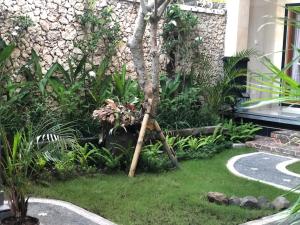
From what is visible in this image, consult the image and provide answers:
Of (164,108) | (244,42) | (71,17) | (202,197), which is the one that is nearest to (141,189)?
(202,197)

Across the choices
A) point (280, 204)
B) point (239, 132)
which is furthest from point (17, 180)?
point (239, 132)

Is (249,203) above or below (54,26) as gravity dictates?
below

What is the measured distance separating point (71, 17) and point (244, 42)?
193 inches

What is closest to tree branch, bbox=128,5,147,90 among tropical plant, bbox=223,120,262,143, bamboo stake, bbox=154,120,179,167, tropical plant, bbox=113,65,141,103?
bamboo stake, bbox=154,120,179,167

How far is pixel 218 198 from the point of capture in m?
5.25

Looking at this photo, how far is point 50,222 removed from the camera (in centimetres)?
453

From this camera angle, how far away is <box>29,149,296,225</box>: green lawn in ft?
15.5

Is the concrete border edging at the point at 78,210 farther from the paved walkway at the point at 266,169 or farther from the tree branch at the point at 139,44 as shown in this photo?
the paved walkway at the point at 266,169

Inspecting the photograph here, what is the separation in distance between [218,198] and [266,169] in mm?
2368

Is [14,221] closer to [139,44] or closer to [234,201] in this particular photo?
[234,201]

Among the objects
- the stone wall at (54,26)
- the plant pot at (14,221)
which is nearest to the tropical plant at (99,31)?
the stone wall at (54,26)

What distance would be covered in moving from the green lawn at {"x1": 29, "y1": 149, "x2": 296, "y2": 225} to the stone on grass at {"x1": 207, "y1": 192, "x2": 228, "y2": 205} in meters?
0.09

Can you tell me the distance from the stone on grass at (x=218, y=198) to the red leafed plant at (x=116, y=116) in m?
1.96

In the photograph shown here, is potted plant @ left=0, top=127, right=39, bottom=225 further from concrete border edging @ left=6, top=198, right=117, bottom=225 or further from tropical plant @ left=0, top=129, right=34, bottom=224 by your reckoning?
concrete border edging @ left=6, top=198, right=117, bottom=225
